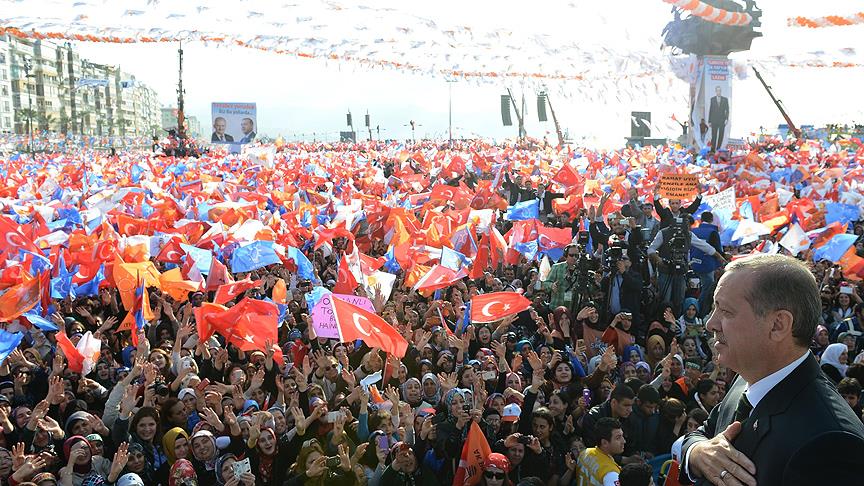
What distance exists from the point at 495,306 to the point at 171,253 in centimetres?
494

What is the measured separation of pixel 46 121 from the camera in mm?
103312

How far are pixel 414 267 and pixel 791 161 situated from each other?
14.7 metres

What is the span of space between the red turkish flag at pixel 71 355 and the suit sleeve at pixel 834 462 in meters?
6.49

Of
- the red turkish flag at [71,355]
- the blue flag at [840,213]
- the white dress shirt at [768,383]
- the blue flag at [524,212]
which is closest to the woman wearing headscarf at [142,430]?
the red turkish flag at [71,355]

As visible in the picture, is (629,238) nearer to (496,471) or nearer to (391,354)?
(391,354)

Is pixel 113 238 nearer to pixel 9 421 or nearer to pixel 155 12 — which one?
pixel 155 12

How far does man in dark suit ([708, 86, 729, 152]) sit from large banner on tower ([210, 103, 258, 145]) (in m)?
25.9

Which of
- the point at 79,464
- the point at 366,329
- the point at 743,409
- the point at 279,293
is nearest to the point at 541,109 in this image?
the point at 279,293

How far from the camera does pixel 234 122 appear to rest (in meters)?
45.0

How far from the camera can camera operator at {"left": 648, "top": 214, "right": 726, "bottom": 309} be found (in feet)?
31.0

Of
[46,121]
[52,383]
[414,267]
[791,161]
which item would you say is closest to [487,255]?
[414,267]

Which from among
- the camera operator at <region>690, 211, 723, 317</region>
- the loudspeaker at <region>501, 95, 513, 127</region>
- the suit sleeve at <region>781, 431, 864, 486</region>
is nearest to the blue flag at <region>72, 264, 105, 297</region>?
the camera operator at <region>690, 211, 723, 317</region>

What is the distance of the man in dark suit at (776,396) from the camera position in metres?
1.65

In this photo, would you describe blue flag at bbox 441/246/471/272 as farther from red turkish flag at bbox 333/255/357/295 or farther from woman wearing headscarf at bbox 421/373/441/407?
woman wearing headscarf at bbox 421/373/441/407
